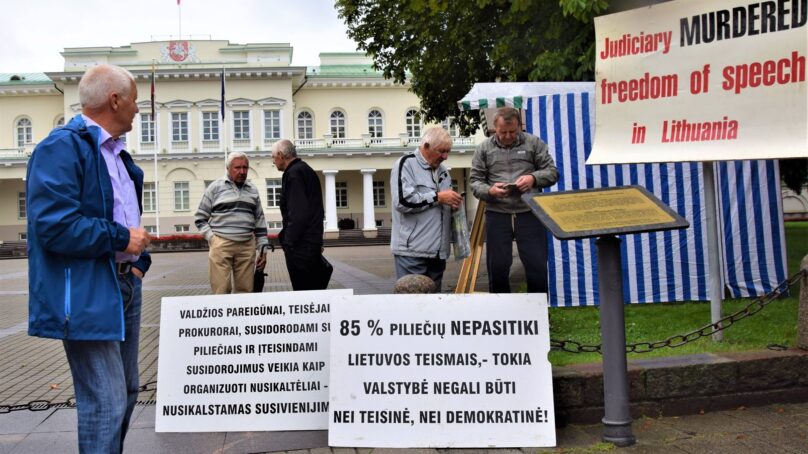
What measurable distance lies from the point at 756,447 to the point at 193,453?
310cm

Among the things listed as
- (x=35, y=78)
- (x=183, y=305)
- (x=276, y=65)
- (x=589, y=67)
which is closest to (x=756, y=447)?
(x=183, y=305)

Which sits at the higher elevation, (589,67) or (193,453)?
(589,67)

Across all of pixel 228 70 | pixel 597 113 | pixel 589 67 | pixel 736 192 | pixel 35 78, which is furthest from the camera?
pixel 35 78

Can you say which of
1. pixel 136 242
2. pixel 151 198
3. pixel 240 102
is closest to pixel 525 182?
pixel 136 242

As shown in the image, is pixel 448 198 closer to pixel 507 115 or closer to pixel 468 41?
pixel 507 115

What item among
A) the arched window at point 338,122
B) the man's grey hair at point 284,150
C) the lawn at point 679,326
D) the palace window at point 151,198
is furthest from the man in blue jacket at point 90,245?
the arched window at point 338,122

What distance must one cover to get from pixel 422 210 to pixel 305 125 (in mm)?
50115

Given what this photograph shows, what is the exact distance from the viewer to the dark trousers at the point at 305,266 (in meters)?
6.63

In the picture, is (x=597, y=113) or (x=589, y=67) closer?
(x=597, y=113)

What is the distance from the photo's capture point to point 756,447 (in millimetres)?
3982

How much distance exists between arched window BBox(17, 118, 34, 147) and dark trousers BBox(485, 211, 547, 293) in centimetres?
5643

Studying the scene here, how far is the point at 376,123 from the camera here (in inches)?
2172

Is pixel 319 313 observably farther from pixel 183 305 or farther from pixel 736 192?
pixel 736 192

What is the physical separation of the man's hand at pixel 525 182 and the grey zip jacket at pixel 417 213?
589 millimetres
